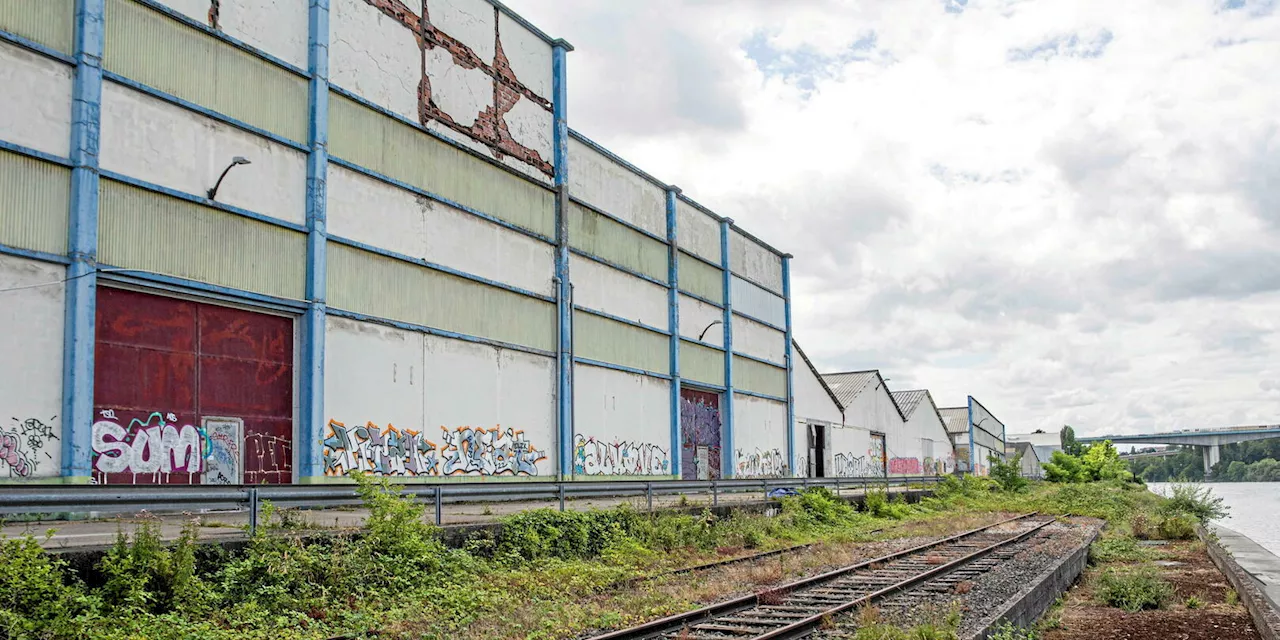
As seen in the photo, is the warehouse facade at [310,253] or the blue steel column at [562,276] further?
the blue steel column at [562,276]

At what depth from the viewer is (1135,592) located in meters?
14.6

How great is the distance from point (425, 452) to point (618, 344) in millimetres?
10463

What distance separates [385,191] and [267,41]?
4.32 metres

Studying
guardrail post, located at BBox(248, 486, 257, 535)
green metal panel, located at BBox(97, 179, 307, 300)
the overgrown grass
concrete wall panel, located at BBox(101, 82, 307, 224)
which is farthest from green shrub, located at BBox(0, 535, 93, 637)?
concrete wall panel, located at BBox(101, 82, 307, 224)

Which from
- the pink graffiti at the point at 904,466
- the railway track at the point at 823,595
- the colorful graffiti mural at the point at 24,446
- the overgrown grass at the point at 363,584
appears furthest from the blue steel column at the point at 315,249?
the pink graffiti at the point at 904,466

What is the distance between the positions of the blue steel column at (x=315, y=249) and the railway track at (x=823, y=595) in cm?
1114

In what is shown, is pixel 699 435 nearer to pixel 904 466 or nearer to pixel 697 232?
pixel 697 232

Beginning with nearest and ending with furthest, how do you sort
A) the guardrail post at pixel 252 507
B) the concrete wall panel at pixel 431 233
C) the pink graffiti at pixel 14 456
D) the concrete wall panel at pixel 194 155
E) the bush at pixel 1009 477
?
1. the guardrail post at pixel 252 507
2. the pink graffiti at pixel 14 456
3. the concrete wall panel at pixel 194 155
4. the concrete wall panel at pixel 431 233
5. the bush at pixel 1009 477

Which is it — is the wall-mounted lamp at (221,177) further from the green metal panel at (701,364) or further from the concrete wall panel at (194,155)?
the green metal panel at (701,364)

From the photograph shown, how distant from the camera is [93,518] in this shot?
607 inches

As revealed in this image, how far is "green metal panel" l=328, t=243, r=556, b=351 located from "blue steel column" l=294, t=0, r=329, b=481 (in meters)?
0.69

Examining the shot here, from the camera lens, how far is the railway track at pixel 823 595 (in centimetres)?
1092

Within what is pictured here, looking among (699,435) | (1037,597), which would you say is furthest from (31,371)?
(699,435)

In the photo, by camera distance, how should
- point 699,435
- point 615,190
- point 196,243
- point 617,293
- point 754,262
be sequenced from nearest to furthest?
point 196,243 → point 617,293 → point 615,190 → point 699,435 → point 754,262
